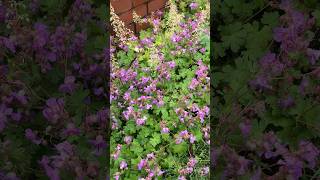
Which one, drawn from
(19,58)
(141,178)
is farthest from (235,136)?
(19,58)

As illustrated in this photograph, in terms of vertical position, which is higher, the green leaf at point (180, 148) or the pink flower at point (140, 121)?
the pink flower at point (140, 121)

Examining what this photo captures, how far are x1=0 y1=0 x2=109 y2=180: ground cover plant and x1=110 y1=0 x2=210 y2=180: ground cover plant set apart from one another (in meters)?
0.30

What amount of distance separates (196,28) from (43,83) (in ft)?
4.23

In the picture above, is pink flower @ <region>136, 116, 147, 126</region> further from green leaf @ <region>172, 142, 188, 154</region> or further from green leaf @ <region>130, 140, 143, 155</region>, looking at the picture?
green leaf @ <region>172, 142, 188, 154</region>

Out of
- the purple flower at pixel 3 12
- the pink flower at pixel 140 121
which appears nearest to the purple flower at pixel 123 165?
the pink flower at pixel 140 121

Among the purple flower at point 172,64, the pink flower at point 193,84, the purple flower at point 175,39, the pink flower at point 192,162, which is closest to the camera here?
the pink flower at point 192,162

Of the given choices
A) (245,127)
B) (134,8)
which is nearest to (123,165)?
(245,127)

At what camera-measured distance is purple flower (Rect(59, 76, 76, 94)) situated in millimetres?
2473

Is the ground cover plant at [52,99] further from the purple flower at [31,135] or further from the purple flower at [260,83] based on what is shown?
the purple flower at [260,83]

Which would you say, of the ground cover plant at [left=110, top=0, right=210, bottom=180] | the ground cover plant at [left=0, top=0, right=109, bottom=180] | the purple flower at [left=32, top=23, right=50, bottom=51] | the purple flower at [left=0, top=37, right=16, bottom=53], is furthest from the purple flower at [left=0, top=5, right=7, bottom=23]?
the ground cover plant at [left=110, top=0, right=210, bottom=180]

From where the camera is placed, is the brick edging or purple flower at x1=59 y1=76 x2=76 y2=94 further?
the brick edging

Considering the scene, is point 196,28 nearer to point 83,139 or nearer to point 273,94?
point 273,94

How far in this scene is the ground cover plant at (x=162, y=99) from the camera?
2910 millimetres

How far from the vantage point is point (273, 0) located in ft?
11.0
